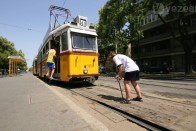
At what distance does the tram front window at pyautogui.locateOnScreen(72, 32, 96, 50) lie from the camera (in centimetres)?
1218

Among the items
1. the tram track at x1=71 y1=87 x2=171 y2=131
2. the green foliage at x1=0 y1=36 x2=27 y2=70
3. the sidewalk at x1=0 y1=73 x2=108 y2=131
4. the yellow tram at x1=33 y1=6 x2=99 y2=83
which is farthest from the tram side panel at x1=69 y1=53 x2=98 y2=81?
the green foliage at x1=0 y1=36 x2=27 y2=70

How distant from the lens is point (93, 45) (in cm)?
1291

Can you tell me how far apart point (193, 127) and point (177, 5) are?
21.7m

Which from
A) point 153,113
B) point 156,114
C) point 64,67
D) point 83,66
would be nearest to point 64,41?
point 64,67

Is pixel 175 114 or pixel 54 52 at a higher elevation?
pixel 54 52

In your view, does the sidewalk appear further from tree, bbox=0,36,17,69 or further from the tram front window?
tree, bbox=0,36,17,69

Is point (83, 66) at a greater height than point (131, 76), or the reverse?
point (83, 66)

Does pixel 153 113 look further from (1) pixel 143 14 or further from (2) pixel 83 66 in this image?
(1) pixel 143 14

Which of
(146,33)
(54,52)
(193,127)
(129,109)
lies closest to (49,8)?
(54,52)

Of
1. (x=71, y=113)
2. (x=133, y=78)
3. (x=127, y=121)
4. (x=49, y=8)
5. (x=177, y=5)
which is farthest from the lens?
(x=177, y=5)

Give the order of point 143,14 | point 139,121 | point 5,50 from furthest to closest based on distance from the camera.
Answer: point 5,50 → point 143,14 → point 139,121

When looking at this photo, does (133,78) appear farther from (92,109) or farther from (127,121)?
(127,121)

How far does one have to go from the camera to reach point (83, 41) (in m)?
12.5

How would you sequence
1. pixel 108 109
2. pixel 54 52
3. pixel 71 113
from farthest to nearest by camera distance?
pixel 54 52 < pixel 108 109 < pixel 71 113
